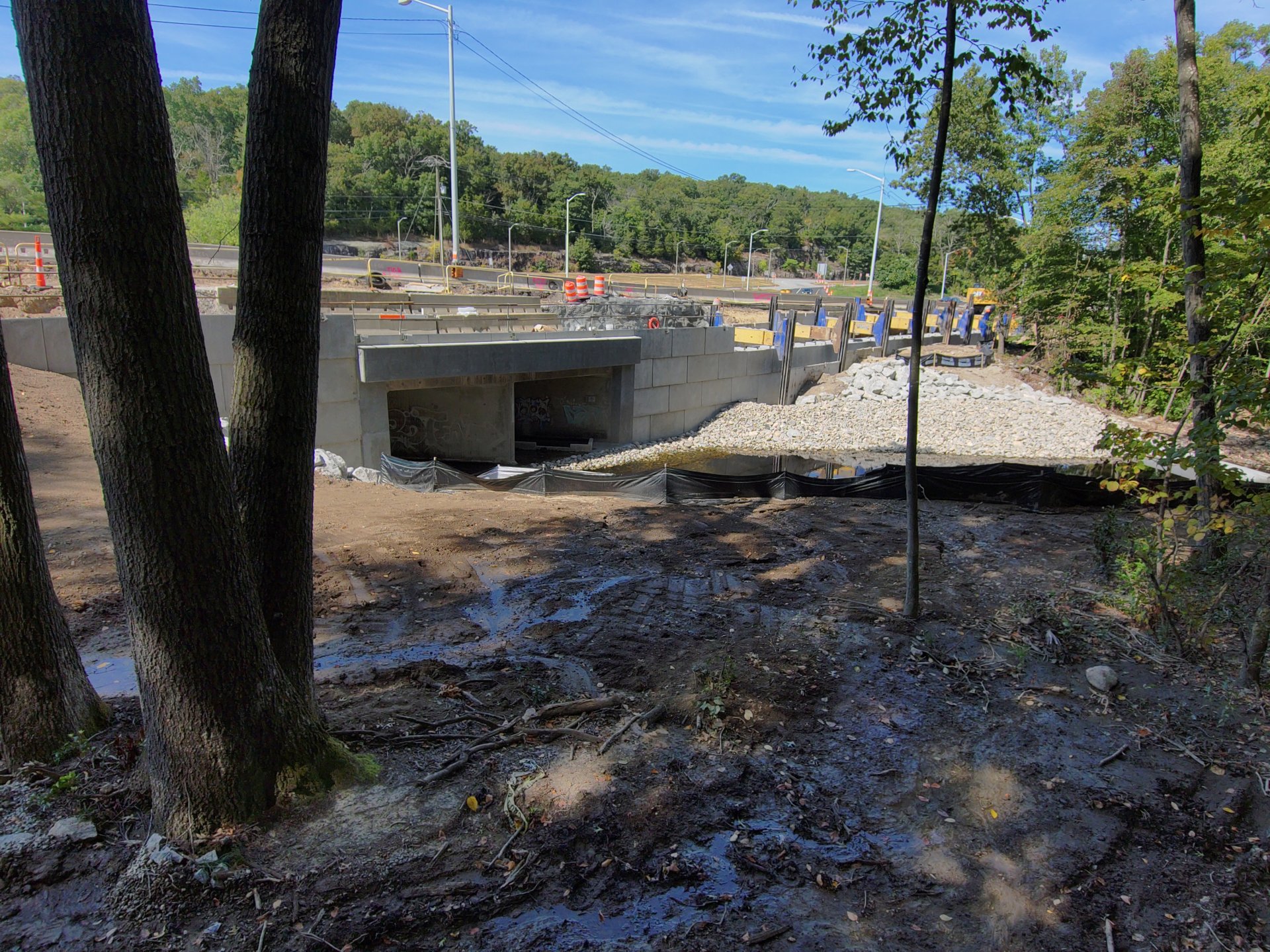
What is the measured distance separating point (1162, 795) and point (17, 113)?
8403 cm

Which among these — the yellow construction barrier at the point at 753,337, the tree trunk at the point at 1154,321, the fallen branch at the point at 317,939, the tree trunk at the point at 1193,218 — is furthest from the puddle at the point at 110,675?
the yellow construction barrier at the point at 753,337

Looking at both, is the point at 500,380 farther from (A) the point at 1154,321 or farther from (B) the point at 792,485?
(A) the point at 1154,321

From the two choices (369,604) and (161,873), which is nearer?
(161,873)

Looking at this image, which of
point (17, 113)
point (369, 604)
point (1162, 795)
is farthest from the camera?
point (17, 113)

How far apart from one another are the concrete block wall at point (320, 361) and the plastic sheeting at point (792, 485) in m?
2.63

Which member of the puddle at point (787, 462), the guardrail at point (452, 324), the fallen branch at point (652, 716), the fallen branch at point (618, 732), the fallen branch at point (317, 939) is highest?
the guardrail at point (452, 324)

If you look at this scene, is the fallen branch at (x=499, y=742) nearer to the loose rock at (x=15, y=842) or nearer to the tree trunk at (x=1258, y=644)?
the loose rock at (x=15, y=842)

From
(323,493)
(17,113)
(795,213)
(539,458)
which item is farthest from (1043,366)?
(795,213)

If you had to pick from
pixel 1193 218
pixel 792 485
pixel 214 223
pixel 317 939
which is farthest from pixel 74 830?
pixel 214 223

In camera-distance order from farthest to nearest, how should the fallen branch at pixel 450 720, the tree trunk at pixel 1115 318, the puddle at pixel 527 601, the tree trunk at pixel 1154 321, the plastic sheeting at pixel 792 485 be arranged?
the tree trunk at pixel 1115 318
the tree trunk at pixel 1154 321
the plastic sheeting at pixel 792 485
the puddle at pixel 527 601
the fallen branch at pixel 450 720

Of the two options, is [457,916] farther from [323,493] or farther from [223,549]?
[323,493]

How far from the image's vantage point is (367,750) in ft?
13.9

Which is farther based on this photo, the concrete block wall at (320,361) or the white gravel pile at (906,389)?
the white gravel pile at (906,389)

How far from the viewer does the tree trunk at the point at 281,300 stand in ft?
10.5
